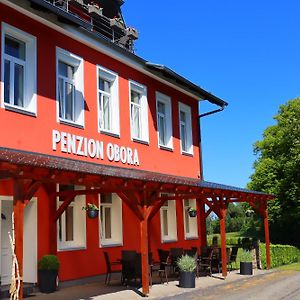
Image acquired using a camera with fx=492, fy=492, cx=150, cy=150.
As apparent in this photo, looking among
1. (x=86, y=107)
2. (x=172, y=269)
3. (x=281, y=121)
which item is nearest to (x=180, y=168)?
(x=172, y=269)

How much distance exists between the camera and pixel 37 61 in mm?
11562

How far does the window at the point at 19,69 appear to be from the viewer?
10875mm

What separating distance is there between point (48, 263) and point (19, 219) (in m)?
3.64

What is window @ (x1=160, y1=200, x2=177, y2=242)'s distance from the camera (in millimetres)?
17781

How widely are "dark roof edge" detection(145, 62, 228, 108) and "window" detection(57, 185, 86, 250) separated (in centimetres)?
501

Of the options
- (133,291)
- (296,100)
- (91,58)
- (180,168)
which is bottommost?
(133,291)

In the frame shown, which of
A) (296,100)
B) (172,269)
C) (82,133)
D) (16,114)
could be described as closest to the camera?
(16,114)

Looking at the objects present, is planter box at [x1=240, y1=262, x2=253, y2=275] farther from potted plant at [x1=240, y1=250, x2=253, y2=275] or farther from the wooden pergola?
the wooden pergola

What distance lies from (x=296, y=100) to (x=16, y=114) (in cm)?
2314

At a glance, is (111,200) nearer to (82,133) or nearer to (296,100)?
(82,133)

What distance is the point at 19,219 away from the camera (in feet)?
25.6

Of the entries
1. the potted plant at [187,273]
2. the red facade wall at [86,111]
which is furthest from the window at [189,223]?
the potted plant at [187,273]

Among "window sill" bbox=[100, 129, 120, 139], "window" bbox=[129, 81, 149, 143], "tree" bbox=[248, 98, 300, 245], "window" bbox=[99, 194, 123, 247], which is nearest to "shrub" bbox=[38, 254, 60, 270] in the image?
"window" bbox=[99, 194, 123, 247]

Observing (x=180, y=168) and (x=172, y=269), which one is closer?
(x=172, y=269)
